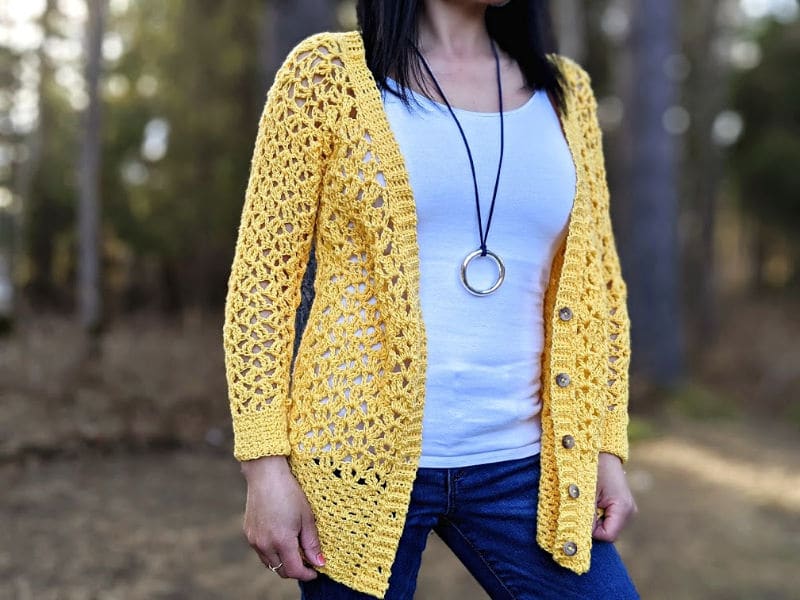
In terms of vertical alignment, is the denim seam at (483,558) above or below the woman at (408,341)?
below

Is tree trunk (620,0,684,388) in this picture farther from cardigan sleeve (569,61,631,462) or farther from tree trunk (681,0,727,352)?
cardigan sleeve (569,61,631,462)

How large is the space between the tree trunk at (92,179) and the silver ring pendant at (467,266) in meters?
5.65

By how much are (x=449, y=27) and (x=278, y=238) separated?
1.71 ft

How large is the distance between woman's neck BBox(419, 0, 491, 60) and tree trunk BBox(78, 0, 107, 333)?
5.37 m

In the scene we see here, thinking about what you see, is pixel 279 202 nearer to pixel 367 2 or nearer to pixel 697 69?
pixel 367 2

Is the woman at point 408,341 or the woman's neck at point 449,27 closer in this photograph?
the woman at point 408,341

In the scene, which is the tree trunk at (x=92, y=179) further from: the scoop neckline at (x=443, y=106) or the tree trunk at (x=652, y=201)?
the scoop neckline at (x=443, y=106)

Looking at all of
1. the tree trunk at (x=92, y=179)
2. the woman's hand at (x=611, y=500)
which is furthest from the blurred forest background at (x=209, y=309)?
the woman's hand at (x=611, y=500)

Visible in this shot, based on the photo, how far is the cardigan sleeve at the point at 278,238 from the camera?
4.58ft

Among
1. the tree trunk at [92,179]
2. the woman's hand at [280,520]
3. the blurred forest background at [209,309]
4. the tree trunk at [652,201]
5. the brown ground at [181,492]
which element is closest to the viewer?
the woman's hand at [280,520]

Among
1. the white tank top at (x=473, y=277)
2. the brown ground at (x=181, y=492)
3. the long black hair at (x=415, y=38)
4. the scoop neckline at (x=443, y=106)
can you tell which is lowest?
the brown ground at (x=181, y=492)

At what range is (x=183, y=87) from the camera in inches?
402

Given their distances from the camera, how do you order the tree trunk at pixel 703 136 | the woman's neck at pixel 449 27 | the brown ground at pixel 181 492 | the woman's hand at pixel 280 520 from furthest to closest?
the tree trunk at pixel 703 136
the brown ground at pixel 181 492
the woman's neck at pixel 449 27
the woman's hand at pixel 280 520

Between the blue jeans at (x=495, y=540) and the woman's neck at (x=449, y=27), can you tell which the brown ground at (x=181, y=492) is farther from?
the woman's neck at (x=449, y=27)
